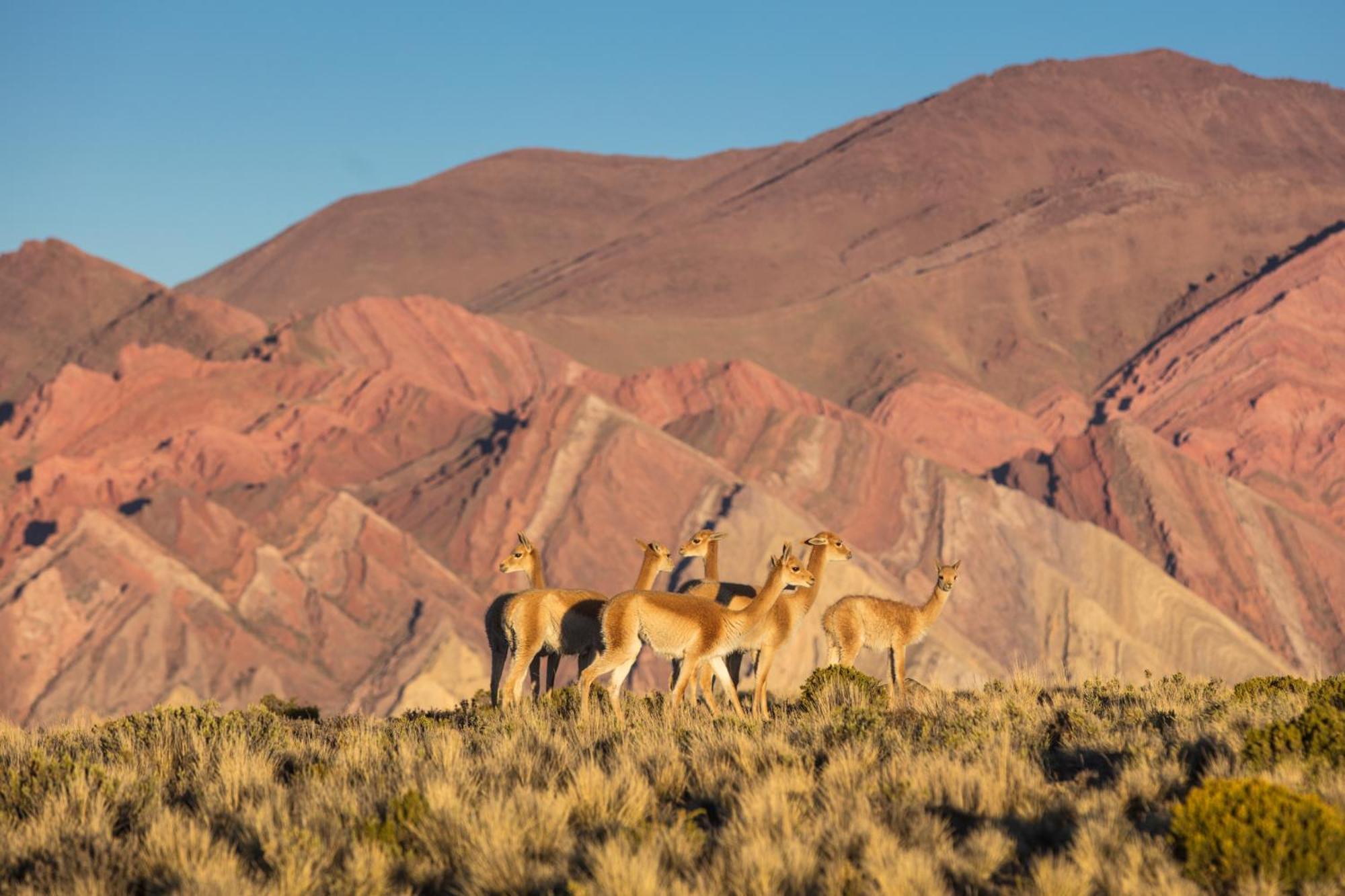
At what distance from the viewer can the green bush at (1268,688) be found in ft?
57.8

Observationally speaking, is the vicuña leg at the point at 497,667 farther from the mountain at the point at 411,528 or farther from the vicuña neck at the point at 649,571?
the mountain at the point at 411,528

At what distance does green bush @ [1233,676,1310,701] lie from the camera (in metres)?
17.6

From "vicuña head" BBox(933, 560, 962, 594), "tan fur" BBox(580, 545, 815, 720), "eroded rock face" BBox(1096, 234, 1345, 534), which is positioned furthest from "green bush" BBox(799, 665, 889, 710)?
"eroded rock face" BBox(1096, 234, 1345, 534)

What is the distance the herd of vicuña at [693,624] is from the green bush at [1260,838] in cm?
645

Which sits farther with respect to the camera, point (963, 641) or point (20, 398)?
point (20, 398)

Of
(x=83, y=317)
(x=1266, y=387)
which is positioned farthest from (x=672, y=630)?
(x=83, y=317)

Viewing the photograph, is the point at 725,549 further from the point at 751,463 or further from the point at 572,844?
the point at 572,844

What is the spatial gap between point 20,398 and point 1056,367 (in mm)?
123593

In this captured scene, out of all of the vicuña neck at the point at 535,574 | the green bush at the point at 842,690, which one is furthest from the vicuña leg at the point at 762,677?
the vicuña neck at the point at 535,574

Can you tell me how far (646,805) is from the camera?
12.2 m

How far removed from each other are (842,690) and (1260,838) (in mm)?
8889

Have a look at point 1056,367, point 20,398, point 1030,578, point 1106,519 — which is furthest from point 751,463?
point 1056,367

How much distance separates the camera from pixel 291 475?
105750 mm

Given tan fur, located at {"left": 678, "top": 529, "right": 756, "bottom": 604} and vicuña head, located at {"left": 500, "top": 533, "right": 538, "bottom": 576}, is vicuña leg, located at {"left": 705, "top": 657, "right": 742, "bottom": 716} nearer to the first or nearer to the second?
tan fur, located at {"left": 678, "top": 529, "right": 756, "bottom": 604}
